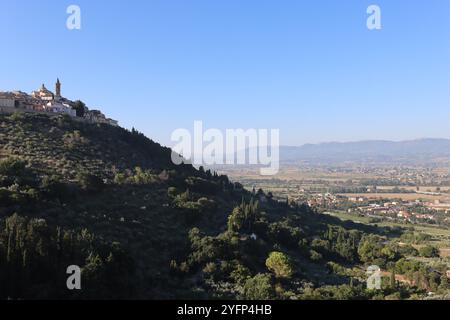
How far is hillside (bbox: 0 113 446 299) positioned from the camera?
17375 mm

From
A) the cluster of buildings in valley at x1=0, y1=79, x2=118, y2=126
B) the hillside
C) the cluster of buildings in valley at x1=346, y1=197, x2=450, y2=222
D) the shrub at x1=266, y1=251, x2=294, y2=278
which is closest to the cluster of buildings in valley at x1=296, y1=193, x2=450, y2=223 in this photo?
the cluster of buildings in valley at x1=346, y1=197, x2=450, y2=222

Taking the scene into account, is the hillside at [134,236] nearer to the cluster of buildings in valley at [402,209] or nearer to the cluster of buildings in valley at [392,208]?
the cluster of buildings in valley at [392,208]

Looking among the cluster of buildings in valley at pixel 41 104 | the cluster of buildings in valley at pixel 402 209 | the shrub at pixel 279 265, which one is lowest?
the cluster of buildings in valley at pixel 402 209

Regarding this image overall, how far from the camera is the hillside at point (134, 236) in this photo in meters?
17.4

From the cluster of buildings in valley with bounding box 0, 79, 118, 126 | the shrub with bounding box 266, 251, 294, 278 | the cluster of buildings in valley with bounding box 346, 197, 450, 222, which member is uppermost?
the cluster of buildings in valley with bounding box 0, 79, 118, 126

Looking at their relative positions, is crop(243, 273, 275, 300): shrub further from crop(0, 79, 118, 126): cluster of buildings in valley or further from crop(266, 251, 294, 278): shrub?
crop(0, 79, 118, 126): cluster of buildings in valley

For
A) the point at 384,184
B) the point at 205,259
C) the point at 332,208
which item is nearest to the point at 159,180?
the point at 205,259

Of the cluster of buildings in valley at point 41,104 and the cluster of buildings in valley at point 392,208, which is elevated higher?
the cluster of buildings in valley at point 41,104

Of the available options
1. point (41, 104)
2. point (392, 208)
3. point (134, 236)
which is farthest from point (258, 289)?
point (392, 208)

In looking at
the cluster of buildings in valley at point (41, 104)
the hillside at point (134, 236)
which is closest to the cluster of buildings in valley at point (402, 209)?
the hillside at point (134, 236)

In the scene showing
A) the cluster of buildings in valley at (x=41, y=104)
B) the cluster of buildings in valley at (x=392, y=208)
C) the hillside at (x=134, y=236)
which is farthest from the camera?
the cluster of buildings in valley at (x=392, y=208)

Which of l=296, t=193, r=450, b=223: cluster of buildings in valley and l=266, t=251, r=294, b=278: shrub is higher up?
l=266, t=251, r=294, b=278: shrub

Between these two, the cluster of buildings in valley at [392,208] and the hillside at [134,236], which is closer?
the hillside at [134,236]

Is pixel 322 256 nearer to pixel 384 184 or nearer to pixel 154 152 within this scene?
pixel 154 152
